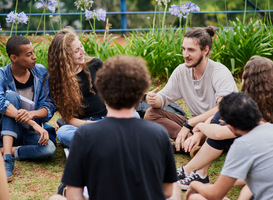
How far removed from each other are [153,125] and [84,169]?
351mm

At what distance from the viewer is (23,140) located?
154 inches

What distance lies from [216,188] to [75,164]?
2.91 feet

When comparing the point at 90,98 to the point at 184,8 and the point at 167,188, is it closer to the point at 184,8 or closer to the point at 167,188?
the point at 167,188

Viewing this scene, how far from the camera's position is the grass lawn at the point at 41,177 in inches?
129

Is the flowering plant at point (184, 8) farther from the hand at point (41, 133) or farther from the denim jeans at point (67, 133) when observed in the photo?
the hand at point (41, 133)

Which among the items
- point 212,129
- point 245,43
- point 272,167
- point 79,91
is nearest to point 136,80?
point 272,167

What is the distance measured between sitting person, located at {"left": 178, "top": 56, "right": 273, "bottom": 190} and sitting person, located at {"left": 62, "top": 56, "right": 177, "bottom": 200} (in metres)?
1.23

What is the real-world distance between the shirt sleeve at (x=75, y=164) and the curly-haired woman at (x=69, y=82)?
182cm

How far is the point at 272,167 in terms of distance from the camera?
7.10ft

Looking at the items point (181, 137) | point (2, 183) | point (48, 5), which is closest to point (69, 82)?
point (181, 137)

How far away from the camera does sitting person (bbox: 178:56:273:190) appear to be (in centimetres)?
283

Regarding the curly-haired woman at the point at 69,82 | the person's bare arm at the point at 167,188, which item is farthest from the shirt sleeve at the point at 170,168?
the curly-haired woman at the point at 69,82

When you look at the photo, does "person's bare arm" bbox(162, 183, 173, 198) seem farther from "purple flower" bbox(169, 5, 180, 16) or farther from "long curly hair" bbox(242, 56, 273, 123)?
"purple flower" bbox(169, 5, 180, 16)

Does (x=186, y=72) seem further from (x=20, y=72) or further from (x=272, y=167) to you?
(x=272, y=167)
